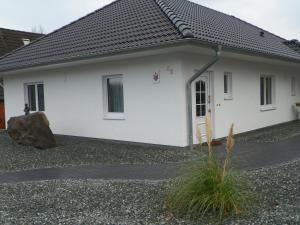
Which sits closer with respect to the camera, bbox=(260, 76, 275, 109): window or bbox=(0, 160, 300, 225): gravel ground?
bbox=(0, 160, 300, 225): gravel ground

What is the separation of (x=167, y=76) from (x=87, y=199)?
5405mm

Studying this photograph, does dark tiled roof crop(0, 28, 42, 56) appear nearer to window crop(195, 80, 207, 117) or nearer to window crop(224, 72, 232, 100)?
window crop(224, 72, 232, 100)

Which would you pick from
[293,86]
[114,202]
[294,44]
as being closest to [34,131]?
[114,202]

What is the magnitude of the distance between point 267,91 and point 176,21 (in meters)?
6.79

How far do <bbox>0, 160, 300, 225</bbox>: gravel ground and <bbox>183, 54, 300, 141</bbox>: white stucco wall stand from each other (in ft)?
15.4

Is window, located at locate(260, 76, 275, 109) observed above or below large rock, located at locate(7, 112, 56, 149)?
above

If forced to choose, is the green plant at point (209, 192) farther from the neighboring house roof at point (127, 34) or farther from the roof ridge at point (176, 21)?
the roof ridge at point (176, 21)

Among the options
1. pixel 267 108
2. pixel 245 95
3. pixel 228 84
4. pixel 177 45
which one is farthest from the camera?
pixel 267 108

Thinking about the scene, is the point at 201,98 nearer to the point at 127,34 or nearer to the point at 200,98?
the point at 200,98

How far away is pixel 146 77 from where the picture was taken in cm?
1073

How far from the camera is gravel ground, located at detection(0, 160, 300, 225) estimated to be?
15.1 feet

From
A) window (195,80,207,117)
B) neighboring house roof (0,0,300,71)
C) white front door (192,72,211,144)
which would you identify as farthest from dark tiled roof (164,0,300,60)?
window (195,80,207,117)

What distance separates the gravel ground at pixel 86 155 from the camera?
889 centimetres

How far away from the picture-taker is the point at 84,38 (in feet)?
43.7
